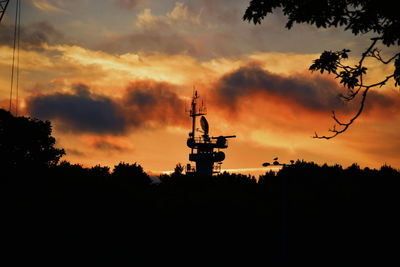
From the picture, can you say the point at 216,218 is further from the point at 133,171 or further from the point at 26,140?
the point at 133,171

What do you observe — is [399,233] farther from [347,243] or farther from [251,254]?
[251,254]

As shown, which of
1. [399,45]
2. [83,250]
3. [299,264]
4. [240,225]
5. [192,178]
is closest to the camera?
[399,45]

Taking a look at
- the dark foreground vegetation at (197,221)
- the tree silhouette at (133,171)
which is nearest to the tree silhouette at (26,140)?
the tree silhouette at (133,171)

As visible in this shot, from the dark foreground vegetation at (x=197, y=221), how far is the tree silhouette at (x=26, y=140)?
110ft

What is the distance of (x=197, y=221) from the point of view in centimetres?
3706

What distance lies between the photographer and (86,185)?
36.1 metres

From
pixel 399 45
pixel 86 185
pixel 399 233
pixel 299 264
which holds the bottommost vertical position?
pixel 299 264

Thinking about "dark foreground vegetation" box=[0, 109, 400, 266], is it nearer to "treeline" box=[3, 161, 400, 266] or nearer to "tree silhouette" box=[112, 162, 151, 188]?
"treeline" box=[3, 161, 400, 266]

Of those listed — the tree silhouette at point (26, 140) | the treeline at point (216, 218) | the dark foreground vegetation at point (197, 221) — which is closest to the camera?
the dark foreground vegetation at point (197, 221)

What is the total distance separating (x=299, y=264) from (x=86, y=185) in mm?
17493

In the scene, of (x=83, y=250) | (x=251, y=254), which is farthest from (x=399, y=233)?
(x=83, y=250)

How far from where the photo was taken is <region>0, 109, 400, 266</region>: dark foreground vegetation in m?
31.7

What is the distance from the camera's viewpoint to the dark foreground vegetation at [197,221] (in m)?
31.7

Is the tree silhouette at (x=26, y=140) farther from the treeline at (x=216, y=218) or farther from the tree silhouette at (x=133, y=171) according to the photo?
the treeline at (x=216, y=218)
